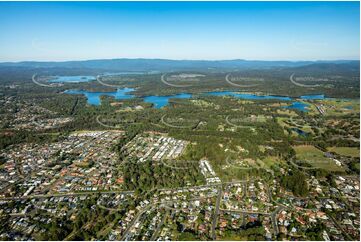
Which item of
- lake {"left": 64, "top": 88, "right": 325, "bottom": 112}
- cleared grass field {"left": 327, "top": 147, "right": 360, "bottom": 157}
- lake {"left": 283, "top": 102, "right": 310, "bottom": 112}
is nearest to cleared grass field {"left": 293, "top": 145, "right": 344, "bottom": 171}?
cleared grass field {"left": 327, "top": 147, "right": 360, "bottom": 157}

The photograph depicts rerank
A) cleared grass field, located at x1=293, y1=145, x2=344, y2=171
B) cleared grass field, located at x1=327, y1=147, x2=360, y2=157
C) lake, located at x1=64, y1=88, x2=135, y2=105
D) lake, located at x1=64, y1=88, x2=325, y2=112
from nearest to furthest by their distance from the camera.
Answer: cleared grass field, located at x1=293, y1=145, x2=344, y2=171 → cleared grass field, located at x1=327, y1=147, x2=360, y2=157 → lake, located at x1=64, y1=88, x2=325, y2=112 → lake, located at x1=64, y1=88, x2=135, y2=105

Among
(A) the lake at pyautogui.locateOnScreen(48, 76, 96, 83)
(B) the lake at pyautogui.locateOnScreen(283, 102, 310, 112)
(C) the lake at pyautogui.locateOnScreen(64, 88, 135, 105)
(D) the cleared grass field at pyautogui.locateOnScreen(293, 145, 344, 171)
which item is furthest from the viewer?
(A) the lake at pyautogui.locateOnScreen(48, 76, 96, 83)

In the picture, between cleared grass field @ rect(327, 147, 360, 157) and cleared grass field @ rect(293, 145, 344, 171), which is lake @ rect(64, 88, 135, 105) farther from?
cleared grass field @ rect(327, 147, 360, 157)

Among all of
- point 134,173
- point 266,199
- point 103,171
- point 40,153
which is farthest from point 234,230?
point 40,153

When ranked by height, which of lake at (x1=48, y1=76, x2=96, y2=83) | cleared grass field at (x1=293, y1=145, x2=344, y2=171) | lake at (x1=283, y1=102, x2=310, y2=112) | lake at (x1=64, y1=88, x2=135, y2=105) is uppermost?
lake at (x1=48, y1=76, x2=96, y2=83)

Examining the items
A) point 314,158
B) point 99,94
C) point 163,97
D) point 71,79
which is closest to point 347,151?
point 314,158

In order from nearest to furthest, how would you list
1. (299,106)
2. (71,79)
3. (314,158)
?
(314,158) < (299,106) < (71,79)

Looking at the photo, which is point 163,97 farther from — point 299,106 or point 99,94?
point 299,106
